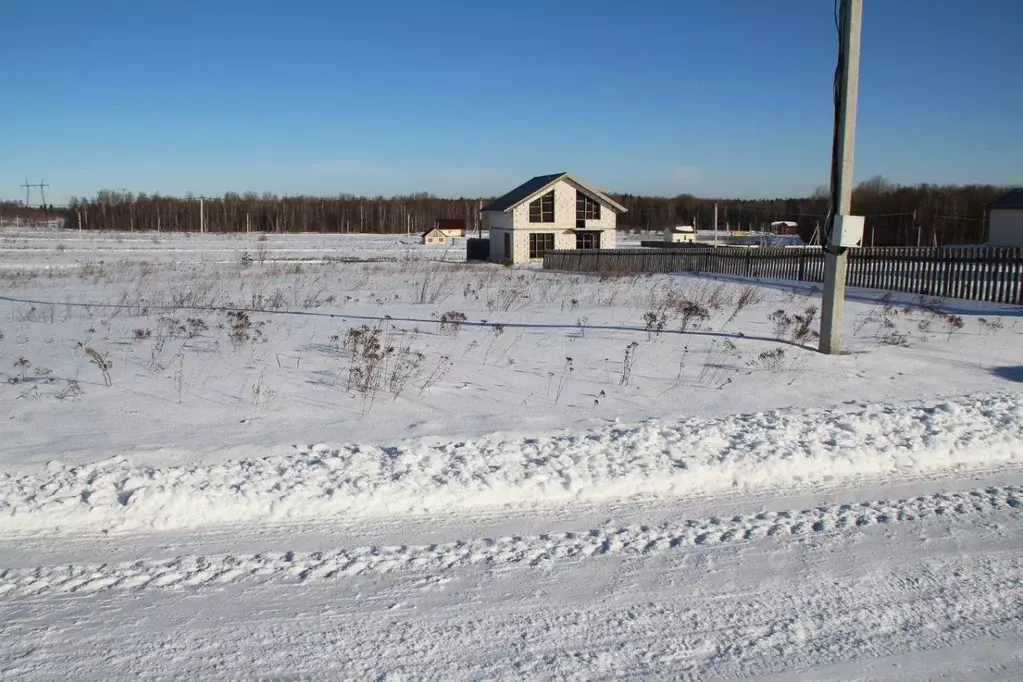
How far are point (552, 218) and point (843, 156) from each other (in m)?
38.9

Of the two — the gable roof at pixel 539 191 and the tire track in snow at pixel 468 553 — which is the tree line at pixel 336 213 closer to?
the gable roof at pixel 539 191

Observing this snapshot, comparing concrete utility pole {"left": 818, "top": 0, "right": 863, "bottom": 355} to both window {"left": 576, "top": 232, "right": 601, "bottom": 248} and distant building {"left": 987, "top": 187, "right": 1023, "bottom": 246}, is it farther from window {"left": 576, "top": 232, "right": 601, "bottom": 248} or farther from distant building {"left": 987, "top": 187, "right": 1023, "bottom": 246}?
distant building {"left": 987, "top": 187, "right": 1023, "bottom": 246}

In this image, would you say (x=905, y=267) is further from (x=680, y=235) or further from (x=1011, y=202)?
(x=680, y=235)

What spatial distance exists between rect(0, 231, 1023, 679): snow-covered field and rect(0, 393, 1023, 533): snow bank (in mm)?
25

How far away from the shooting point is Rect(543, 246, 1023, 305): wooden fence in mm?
19241

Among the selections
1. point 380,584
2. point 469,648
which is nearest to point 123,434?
point 380,584

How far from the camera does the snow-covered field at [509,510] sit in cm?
374

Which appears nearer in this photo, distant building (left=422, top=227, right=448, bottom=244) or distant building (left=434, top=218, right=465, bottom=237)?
distant building (left=422, top=227, right=448, bottom=244)

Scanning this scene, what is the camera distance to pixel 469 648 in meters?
3.69

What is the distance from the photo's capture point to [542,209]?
158ft

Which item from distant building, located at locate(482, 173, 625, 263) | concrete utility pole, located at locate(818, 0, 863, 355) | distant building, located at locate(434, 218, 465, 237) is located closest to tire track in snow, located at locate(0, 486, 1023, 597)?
concrete utility pole, located at locate(818, 0, 863, 355)

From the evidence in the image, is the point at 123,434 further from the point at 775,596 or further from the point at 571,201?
the point at 571,201

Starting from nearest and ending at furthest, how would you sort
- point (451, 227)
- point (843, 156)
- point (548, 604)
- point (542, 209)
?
point (548, 604)
point (843, 156)
point (542, 209)
point (451, 227)

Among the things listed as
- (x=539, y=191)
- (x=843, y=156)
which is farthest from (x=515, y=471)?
(x=539, y=191)
